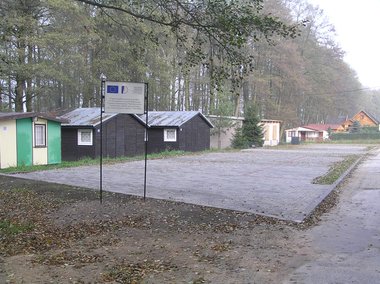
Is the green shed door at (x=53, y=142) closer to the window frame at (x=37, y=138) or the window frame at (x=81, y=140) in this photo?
the window frame at (x=37, y=138)

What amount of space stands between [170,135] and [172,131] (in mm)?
363

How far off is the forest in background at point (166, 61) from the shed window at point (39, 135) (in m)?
4.18

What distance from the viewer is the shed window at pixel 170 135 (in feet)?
110

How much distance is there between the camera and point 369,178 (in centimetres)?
1633

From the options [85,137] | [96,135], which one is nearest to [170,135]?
[96,135]

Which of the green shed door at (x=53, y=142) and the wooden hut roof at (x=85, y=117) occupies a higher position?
the wooden hut roof at (x=85, y=117)

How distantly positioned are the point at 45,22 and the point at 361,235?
1025 inches

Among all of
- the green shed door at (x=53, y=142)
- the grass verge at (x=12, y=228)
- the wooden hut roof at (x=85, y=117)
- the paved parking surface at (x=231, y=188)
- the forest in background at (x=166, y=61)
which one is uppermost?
the forest in background at (x=166, y=61)

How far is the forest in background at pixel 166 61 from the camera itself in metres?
8.41

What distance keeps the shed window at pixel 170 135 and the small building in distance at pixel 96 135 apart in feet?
11.5

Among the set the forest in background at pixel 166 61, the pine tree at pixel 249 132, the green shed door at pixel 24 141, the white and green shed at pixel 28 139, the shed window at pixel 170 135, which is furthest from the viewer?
the pine tree at pixel 249 132

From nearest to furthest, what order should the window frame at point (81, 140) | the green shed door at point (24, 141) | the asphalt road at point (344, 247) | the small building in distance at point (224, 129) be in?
the asphalt road at point (344, 247), the green shed door at point (24, 141), the window frame at point (81, 140), the small building in distance at point (224, 129)

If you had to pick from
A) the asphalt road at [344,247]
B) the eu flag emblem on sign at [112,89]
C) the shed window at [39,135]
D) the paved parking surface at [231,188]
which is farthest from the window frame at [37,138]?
the asphalt road at [344,247]

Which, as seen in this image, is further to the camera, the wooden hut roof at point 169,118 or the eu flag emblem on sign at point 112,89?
the wooden hut roof at point 169,118
